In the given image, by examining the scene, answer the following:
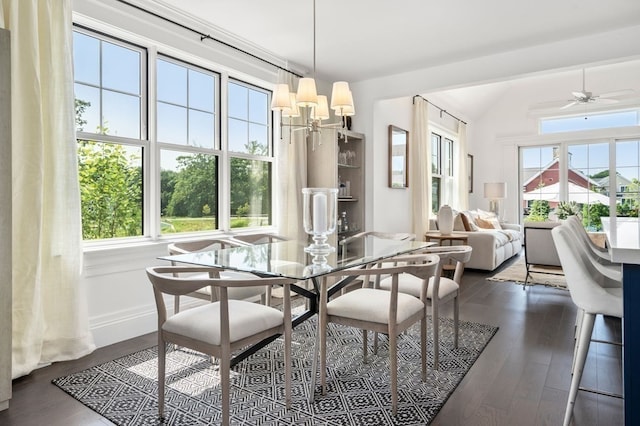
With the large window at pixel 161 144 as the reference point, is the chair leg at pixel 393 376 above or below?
below

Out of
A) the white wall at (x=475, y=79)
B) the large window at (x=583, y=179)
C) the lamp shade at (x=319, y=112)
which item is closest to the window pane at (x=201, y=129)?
the lamp shade at (x=319, y=112)

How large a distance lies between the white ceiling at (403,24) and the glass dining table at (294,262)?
195 centimetres

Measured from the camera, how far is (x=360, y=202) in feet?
16.5

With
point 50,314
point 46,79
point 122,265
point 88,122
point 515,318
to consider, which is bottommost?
point 515,318

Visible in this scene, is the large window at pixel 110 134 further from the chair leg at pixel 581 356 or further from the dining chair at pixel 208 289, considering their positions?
the chair leg at pixel 581 356

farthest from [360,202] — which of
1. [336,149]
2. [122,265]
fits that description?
[122,265]

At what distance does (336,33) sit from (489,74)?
1.82 m

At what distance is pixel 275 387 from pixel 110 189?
2.02 m

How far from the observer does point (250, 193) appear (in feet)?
14.2

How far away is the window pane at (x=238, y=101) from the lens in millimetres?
4074

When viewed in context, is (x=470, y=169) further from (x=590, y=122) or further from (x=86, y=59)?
(x=86, y=59)

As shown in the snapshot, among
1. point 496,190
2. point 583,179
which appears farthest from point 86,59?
point 583,179

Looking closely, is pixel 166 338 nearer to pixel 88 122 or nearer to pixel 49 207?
pixel 49 207

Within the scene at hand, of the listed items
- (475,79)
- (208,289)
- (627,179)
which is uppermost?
(475,79)
